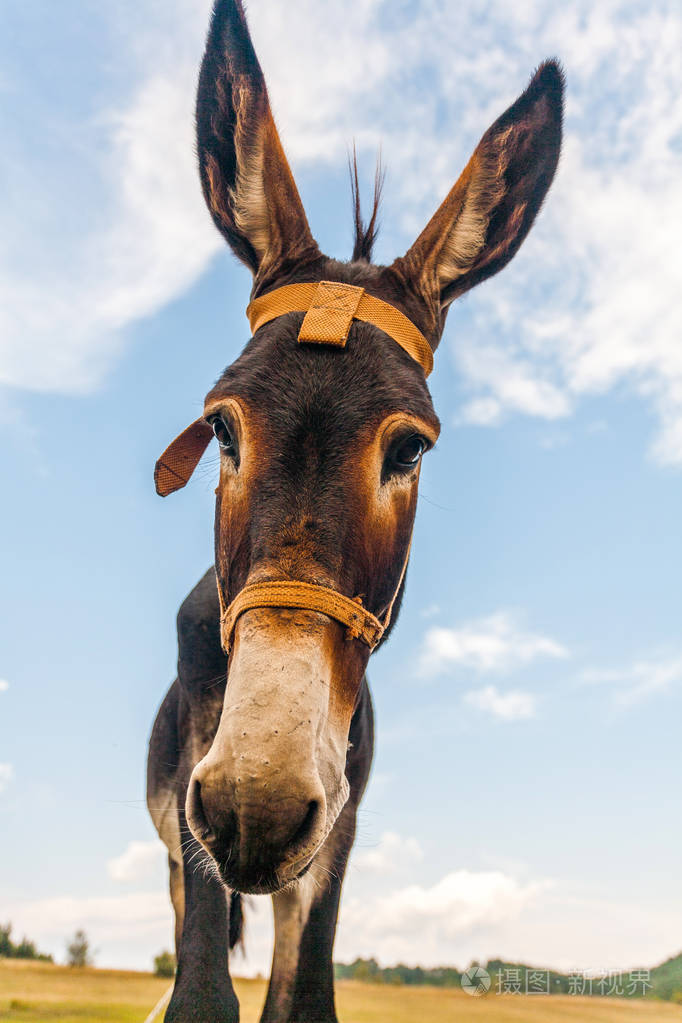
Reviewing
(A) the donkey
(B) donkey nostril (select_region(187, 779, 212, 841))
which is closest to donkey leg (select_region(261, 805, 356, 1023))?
(A) the donkey

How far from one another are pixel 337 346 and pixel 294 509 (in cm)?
81

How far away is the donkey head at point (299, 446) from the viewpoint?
7.98 feet

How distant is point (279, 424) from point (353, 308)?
78 cm

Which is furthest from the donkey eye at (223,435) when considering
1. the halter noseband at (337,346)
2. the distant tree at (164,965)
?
the distant tree at (164,965)

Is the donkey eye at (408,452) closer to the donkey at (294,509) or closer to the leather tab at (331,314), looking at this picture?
the donkey at (294,509)

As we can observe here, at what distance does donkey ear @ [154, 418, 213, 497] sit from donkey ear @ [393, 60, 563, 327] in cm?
140

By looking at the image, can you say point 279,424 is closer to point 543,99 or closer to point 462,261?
point 462,261

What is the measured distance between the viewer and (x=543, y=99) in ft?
14.4

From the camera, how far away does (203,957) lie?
367 cm

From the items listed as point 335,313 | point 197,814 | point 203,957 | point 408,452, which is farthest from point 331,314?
point 203,957

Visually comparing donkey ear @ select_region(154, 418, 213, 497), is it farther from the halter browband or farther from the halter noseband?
the halter browband

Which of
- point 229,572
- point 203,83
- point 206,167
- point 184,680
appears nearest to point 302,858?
point 229,572

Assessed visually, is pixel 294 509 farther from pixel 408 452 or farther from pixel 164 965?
pixel 164 965

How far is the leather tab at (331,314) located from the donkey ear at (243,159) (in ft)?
2.16
